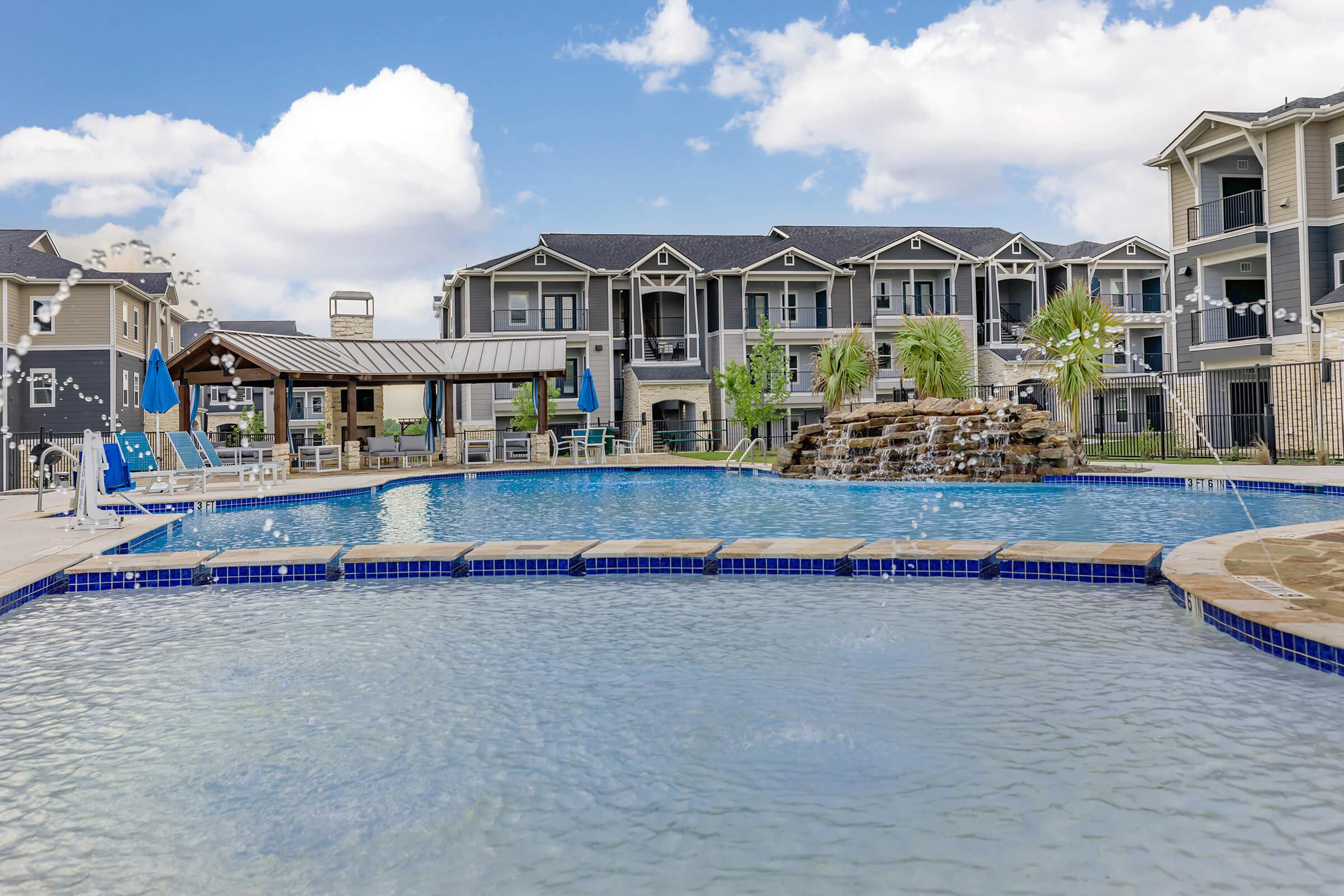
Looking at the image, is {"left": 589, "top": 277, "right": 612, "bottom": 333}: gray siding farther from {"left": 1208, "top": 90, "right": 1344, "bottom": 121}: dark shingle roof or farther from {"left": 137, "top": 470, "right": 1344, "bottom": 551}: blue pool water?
{"left": 1208, "top": 90, "right": 1344, "bottom": 121}: dark shingle roof

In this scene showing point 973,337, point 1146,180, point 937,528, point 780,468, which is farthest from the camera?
point 973,337

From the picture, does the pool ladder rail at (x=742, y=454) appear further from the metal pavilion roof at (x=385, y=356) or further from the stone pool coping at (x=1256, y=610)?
the stone pool coping at (x=1256, y=610)

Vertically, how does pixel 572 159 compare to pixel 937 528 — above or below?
above

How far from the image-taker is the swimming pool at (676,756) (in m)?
2.70

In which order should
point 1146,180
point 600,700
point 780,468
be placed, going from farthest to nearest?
1. point 1146,180
2. point 780,468
3. point 600,700

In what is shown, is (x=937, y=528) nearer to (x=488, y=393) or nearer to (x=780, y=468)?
(x=780, y=468)

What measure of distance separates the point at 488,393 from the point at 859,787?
3206 centimetres

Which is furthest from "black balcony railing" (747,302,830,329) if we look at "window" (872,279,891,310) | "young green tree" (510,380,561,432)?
"young green tree" (510,380,561,432)

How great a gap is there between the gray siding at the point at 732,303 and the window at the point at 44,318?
2292 cm

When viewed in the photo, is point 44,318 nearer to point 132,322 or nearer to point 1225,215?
point 132,322

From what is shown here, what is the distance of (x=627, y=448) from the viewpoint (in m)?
33.9

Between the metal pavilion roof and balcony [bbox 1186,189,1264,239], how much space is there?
721 inches

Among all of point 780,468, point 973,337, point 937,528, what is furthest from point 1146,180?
point 937,528

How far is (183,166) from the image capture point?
22250 millimetres
